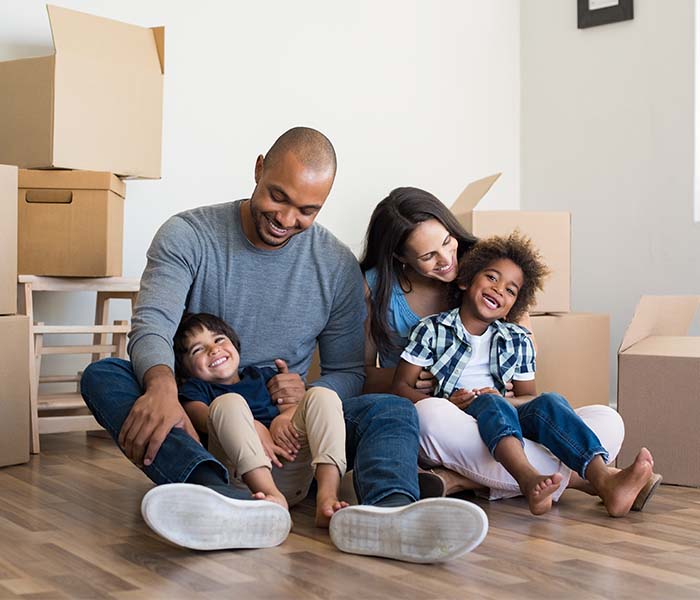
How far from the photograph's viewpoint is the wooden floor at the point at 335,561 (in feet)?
4.03

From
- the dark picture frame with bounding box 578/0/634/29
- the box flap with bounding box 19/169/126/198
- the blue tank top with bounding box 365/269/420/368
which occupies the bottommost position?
the blue tank top with bounding box 365/269/420/368

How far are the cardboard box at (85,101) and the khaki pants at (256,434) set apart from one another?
3.69ft

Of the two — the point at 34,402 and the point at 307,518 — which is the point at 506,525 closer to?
the point at 307,518

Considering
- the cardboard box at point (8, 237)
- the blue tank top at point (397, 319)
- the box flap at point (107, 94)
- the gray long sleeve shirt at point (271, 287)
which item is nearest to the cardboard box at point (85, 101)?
the box flap at point (107, 94)

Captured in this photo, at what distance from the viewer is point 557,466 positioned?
1.81 metres

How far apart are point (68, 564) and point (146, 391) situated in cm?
30

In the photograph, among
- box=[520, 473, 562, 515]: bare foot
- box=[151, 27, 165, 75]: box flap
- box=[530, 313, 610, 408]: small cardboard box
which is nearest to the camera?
box=[520, 473, 562, 515]: bare foot

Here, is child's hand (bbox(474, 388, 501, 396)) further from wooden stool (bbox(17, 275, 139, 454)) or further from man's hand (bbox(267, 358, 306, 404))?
wooden stool (bbox(17, 275, 139, 454))

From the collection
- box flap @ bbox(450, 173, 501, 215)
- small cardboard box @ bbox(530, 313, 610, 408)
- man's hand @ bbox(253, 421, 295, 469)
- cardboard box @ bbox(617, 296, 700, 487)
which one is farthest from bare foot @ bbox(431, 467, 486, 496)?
box flap @ bbox(450, 173, 501, 215)

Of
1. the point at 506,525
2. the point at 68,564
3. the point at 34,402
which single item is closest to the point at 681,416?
the point at 506,525

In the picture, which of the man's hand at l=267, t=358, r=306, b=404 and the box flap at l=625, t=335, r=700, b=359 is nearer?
the man's hand at l=267, t=358, r=306, b=404

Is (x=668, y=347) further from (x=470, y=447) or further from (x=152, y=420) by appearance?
(x=152, y=420)

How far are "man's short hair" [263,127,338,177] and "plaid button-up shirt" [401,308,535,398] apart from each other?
40 centimetres

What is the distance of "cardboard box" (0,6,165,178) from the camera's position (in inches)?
96.7
